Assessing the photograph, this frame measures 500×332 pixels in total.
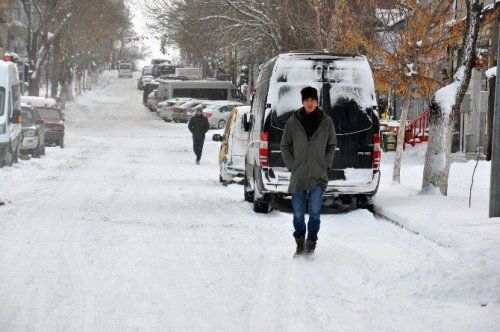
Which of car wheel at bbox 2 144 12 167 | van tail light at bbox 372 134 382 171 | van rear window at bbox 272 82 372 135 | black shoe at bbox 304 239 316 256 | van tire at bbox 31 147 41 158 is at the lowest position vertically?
van tire at bbox 31 147 41 158

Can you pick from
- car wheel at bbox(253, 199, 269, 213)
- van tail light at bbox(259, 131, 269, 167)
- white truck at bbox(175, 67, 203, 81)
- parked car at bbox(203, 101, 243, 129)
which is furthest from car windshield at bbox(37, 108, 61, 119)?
white truck at bbox(175, 67, 203, 81)

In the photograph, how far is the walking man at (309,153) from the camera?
1048 centimetres

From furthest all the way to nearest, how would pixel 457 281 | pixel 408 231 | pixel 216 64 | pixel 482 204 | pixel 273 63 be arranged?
pixel 216 64
pixel 482 204
pixel 273 63
pixel 408 231
pixel 457 281

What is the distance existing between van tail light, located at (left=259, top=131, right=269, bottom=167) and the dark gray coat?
4.24m

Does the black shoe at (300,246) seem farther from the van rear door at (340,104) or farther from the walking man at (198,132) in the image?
the walking man at (198,132)

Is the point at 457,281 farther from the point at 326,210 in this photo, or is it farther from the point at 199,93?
the point at 199,93

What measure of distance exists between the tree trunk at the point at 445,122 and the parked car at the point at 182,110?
149 feet

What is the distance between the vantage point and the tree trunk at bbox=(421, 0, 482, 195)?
1688 centimetres

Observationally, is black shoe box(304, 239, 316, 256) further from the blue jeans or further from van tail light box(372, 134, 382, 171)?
van tail light box(372, 134, 382, 171)

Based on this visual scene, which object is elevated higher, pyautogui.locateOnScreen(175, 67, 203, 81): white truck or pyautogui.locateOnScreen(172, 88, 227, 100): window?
pyautogui.locateOnScreen(175, 67, 203, 81): white truck

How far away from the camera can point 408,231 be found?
13.2 meters

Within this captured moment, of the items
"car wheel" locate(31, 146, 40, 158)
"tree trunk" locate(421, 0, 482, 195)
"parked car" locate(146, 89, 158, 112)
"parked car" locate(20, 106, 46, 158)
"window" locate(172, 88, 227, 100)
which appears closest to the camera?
"tree trunk" locate(421, 0, 482, 195)

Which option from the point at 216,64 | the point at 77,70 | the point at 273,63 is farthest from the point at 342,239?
the point at 77,70

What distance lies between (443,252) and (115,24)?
58.2m
